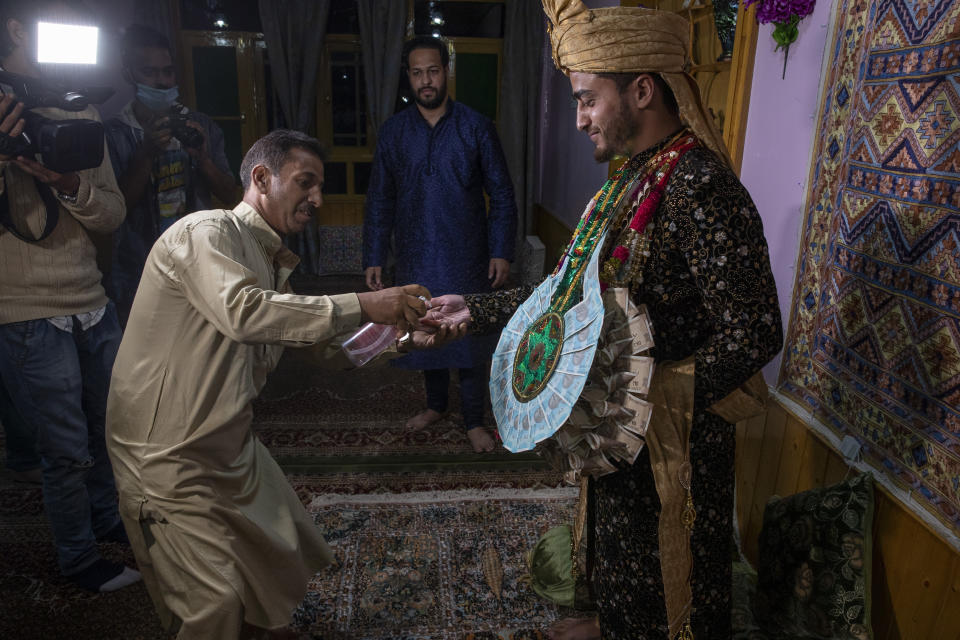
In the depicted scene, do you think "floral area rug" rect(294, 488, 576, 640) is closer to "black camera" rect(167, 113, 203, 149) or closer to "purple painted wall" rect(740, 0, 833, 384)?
"purple painted wall" rect(740, 0, 833, 384)

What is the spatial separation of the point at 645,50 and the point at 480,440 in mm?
2258

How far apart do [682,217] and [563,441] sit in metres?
0.51

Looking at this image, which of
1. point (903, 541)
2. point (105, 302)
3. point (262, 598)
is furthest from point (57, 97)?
point (903, 541)

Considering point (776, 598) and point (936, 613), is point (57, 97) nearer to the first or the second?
point (776, 598)

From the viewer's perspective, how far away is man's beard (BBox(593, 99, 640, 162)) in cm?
148

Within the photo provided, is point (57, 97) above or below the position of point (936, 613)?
above

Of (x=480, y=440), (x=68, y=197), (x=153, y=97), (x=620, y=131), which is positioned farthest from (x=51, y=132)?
(x=480, y=440)

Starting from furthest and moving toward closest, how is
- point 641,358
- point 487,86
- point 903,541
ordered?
point 487,86, point 903,541, point 641,358

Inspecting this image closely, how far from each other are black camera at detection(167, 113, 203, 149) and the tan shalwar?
1350mm

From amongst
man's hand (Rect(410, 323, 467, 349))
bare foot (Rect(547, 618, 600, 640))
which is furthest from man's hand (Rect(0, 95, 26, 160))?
bare foot (Rect(547, 618, 600, 640))

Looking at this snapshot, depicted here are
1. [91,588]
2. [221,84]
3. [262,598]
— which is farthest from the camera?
[221,84]

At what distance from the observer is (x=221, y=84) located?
6.45m

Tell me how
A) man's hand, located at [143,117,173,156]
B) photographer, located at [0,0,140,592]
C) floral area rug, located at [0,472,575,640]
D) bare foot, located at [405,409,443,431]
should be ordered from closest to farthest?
photographer, located at [0,0,140,592] → floral area rug, located at [0,472,575,640] → man's hand, located at [143,117,173,156] → bare foot, located at [405,409,443,431]

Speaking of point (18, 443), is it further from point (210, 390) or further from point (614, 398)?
point (614, 398)
